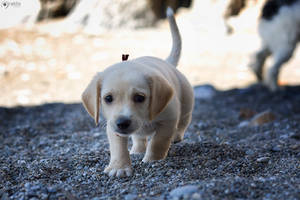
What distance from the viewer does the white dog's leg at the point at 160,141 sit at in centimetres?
293

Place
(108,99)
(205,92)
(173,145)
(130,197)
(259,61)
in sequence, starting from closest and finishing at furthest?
(130,197) → (108,99) → (173,145) → (205,92) → (259,61)

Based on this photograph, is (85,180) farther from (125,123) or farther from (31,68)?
(31,68)

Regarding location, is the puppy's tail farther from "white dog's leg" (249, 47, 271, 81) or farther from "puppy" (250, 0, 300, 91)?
"white dog's leg" (249, 47, 271, 81)

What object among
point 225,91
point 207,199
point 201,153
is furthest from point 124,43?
point 207,199

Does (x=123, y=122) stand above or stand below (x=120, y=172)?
above

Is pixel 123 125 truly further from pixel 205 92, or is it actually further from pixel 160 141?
pixel 205 92

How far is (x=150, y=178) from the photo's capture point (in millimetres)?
2668

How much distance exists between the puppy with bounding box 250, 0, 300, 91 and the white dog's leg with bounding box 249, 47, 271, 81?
5.3 inches

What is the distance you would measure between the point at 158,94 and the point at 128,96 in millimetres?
213

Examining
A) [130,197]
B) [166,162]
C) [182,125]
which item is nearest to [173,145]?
[182,125]

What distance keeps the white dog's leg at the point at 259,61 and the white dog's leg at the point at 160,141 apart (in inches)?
203

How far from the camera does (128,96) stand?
8.48ft

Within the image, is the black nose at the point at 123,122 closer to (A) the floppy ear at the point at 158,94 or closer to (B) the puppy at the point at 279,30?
(A) the floppy ear at the point at 158,94

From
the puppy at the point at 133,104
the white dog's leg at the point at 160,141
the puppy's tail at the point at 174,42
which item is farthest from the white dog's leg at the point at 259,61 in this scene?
the white dog's leg at the point at 160,141
